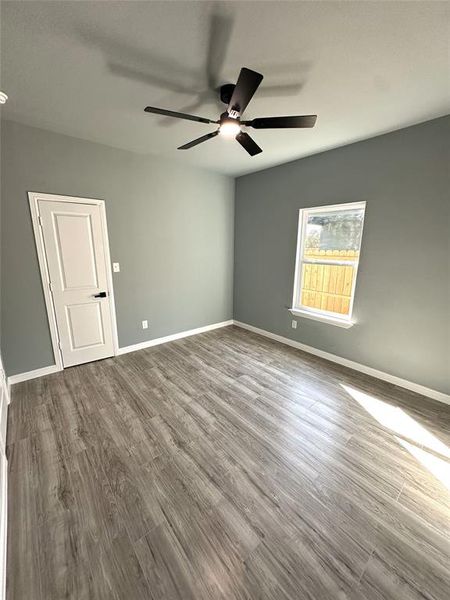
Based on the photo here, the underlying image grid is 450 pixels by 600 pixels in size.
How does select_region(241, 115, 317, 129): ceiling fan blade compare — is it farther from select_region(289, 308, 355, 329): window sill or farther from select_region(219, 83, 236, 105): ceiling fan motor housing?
select_region(289, 308, 355, 329): window sill

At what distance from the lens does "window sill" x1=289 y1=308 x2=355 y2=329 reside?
3077 millimetres

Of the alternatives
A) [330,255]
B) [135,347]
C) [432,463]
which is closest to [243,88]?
[330,255]

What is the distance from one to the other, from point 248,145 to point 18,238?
8.43 feet

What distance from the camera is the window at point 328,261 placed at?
118 inches

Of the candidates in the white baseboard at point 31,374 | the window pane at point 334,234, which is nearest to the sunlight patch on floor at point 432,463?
the window pane at point 334,234

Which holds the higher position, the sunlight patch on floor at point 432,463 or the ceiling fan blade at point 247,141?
the ceiling fan blade at point 247,141

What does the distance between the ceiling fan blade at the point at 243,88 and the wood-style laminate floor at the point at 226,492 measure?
97.6 inches

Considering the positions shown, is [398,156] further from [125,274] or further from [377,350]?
[125,274]

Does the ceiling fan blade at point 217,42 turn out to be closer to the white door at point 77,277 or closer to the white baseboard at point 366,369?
the white door at point 77,277

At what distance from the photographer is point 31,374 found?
2.77 metres

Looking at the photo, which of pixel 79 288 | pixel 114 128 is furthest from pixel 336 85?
pixel 79 288

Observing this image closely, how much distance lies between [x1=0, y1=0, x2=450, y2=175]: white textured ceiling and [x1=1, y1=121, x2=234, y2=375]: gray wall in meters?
0.39

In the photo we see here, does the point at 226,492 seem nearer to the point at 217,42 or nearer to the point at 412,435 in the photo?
the point at 412,435

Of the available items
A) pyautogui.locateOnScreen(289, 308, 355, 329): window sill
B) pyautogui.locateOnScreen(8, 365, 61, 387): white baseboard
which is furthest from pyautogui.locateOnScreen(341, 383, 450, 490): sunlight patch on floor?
pyautogui.locateOnScreen(8, 365, 61, 387): white baseboard
